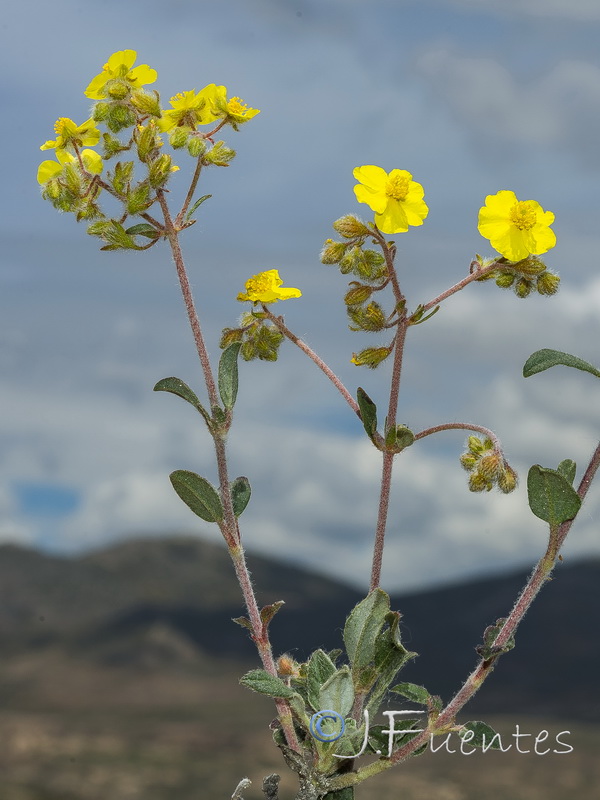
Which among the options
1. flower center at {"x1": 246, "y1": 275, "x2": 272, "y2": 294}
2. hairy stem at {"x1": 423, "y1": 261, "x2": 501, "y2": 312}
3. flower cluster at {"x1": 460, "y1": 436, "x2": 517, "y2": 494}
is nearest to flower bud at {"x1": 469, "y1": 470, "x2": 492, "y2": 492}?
flower cluster at {"x1": 460, "y1": 436, "x2": 517, "y2": 494}

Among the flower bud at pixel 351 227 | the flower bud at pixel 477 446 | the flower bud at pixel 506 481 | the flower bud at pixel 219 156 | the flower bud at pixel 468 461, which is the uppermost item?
the flower bud at pixel 219 156

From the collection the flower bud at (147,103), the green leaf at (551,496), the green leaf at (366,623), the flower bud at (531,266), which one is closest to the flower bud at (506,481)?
the green leaf at (551,496)

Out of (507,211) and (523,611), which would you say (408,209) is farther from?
(523,611)

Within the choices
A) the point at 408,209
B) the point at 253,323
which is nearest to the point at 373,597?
the point at 253,323

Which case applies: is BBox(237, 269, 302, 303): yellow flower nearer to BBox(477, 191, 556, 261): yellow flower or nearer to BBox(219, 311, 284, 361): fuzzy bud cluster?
BBox(219, 311, 284, 361): fuzzy bud cluster

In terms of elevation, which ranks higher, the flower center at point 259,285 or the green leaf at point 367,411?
the flower center at point 259,285

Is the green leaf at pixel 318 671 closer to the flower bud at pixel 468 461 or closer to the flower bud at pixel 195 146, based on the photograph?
the flower bud at pixel 468 461
